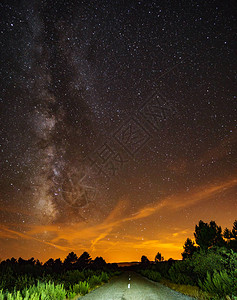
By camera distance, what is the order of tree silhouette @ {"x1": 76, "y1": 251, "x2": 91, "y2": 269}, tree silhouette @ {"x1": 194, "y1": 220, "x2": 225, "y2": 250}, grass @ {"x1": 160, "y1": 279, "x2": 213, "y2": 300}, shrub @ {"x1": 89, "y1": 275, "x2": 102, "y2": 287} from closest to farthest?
grass @ {"x1": 160, "y1": 279, "x2": 213, "y2": 300}
shrub @ {"x1": 89, "y1": 275, "x2": 102, "y2": 287}
tree silhouette @ {"x1": 194, "y1": 220, "x2": 225, "y2": 250}
tree silhouette @ {"x1": 76, "y1": 251, "x2": 91, "y2": 269}

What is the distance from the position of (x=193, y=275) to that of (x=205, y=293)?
5795 millimetres

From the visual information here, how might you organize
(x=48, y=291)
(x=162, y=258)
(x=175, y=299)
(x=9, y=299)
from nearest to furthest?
(x=9, y=299) → (x=48, y=291) → (x=175, y=299) → (x=162, y=258)

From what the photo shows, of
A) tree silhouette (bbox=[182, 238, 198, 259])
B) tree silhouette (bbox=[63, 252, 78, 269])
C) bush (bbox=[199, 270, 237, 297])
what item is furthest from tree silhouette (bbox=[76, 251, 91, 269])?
bush (bbox=[199, 270, 237, 297])

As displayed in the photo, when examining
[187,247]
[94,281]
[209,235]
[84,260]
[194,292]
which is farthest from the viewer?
[84,260]

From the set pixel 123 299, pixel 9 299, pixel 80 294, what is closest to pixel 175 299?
pixel 123 299

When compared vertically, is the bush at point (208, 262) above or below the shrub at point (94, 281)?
above

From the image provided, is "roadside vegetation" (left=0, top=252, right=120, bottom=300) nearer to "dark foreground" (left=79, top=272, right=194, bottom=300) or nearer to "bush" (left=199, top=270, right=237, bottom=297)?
"dark foreground" (left=79, top=272, right=194, bottom=300)

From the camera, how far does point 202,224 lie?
48.7 m

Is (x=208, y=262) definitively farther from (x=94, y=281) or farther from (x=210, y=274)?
(x=94, y=281)

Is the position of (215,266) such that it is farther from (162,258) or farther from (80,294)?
(162,258)

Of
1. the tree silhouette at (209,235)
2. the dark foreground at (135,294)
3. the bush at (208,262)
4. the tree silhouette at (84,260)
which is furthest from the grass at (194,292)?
the tree silhouette at (84,260)

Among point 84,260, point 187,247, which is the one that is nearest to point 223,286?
point 187,247

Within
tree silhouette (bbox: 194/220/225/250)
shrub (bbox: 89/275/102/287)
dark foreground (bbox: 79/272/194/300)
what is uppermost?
tree silhouette (bbox: 194/220/225/250)

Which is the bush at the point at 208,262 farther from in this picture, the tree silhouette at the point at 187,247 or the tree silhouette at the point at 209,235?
the tree silhouette at the point at 187,247
